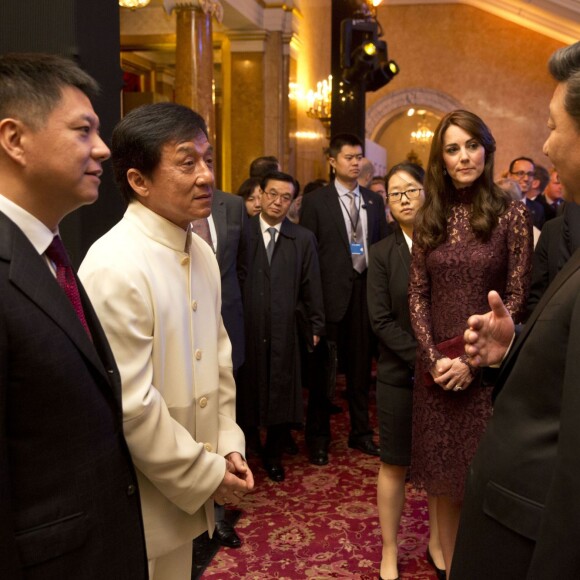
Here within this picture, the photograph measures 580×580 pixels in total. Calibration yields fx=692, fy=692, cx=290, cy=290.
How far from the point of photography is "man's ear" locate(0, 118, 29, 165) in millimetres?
1251

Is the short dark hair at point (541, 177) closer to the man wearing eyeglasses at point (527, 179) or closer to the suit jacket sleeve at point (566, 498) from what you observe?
the man wearing eyeglasses at point (527, 179)

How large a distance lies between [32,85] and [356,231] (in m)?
3.45

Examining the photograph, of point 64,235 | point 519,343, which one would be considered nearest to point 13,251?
point 519,343

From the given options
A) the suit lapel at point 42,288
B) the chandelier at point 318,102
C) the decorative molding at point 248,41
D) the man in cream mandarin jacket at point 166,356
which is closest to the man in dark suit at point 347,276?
the man in cream mandarin jacket at point 166,356

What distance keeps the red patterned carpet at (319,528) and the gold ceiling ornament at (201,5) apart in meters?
5.34

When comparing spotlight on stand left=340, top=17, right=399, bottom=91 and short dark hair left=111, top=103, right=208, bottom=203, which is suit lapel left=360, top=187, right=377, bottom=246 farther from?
short dark hair left=111, top=103, right=208, bottom=203

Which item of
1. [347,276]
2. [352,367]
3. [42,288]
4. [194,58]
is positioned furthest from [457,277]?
[194,58]

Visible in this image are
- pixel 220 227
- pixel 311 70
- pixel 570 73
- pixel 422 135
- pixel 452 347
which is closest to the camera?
pixel 570 73

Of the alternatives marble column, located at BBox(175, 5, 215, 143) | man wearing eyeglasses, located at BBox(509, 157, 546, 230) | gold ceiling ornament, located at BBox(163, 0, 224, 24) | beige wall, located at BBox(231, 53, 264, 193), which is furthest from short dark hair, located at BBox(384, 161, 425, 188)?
beige wall, located at BBox(231, 53, 264, 193)

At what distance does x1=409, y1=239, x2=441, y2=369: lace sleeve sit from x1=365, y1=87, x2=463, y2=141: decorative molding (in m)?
13.5

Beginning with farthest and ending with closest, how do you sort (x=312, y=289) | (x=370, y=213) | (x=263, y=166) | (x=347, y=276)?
(x=263, y=166)
(x=370, y=213)
(x=347, y=276)
(x=312, y=289)

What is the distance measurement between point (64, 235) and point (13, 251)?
55.1 inches

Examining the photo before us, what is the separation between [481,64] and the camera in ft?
50.1

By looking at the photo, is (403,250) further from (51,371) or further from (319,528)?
(51,371)
